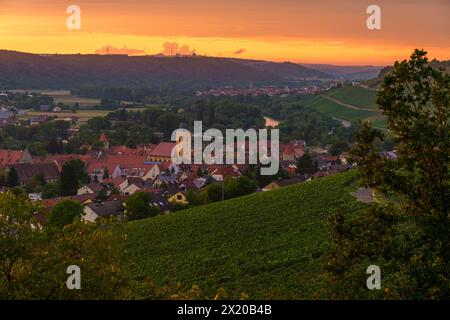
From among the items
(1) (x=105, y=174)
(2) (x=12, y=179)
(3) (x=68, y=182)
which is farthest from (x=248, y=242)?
(1) (x=105, y=174)

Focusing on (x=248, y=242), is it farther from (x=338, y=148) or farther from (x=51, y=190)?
(x=338, y=148)

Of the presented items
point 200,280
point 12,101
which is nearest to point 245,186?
point 200,280

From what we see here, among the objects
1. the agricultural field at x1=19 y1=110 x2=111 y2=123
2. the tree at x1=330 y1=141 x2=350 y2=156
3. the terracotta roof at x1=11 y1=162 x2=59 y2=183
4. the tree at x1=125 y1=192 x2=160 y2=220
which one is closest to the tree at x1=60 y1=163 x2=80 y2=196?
the terracotta roof at x1=11 y1=162 x2=59 y2=183

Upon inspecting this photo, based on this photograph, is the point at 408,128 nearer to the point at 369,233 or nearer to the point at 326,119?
the point at 369,233

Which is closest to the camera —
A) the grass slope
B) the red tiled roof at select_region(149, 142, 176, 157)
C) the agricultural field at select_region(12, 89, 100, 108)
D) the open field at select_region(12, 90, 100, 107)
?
the red tiled roof at select_region(149, 142, 176, 157)

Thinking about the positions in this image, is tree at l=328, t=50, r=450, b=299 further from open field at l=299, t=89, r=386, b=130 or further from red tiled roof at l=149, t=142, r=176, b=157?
open field at l=299, t=89, r=386, b=130
